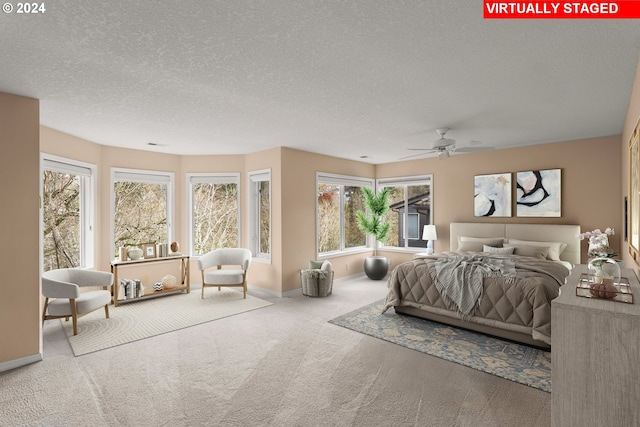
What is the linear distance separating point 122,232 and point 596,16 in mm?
6574

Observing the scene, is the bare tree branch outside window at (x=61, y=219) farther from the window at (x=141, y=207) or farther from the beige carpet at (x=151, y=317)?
the beige carpet at (x=151, y=317)

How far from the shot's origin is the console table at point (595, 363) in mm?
1668

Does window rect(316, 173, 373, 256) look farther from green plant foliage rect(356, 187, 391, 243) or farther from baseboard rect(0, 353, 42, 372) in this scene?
baseboard rect(0, 353, 42, 372)

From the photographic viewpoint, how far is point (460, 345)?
353cm

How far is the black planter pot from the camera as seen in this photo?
6.89 m

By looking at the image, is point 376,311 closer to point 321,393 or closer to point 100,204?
point 321,393

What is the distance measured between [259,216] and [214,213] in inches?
37.4

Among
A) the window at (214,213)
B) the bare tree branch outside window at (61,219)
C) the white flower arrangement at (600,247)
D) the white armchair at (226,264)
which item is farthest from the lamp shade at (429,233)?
the bare tree branch outside window at (61,219)

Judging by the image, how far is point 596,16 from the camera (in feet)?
6.33

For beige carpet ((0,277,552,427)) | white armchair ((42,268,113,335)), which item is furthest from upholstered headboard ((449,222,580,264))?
white armchair ((42,268,113,335))

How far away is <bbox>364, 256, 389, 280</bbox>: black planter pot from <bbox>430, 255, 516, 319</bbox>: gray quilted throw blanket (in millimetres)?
2581

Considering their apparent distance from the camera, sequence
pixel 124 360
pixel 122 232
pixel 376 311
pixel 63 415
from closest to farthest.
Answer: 1. pixel 63 415
2. pixel 124 360
3. pixel 376 311
4. pixel 122 232

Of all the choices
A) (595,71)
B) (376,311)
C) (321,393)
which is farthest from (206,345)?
(595,71)

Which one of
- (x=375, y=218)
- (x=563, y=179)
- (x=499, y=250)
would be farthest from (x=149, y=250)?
(x=563, y=179)
